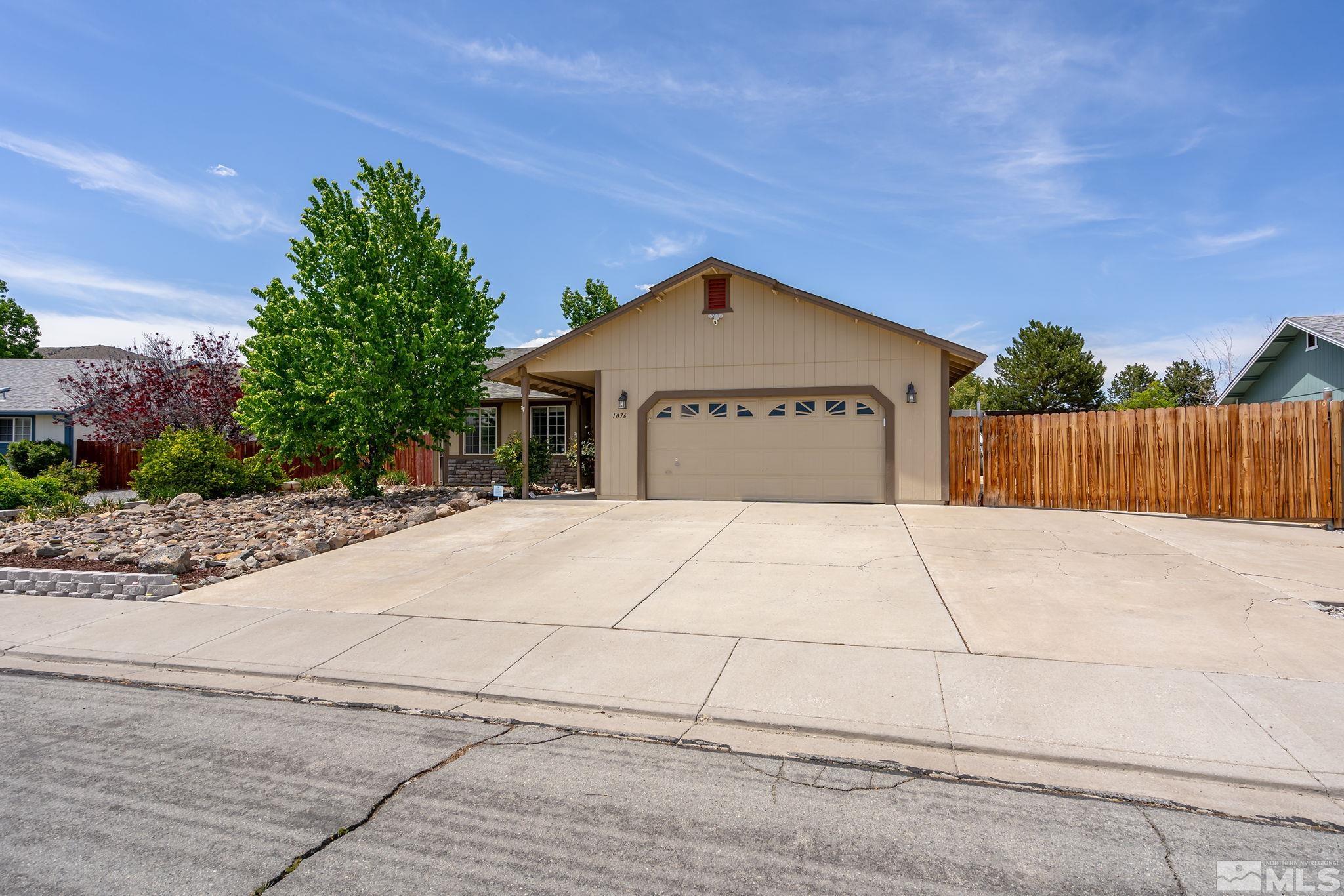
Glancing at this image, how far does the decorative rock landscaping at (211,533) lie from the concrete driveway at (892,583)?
663mm

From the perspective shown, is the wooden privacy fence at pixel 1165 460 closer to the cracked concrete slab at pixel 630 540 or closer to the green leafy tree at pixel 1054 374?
the cracked concrete slab at pixel 630 540

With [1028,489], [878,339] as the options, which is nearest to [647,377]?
[878,339]

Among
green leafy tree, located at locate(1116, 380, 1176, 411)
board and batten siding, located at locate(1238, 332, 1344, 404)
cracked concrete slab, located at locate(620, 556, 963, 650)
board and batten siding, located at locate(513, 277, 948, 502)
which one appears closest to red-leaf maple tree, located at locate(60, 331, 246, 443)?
board and batten siding, located at locate(513, 277, 948, 502)

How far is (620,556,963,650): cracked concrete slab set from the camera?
628 centimetres

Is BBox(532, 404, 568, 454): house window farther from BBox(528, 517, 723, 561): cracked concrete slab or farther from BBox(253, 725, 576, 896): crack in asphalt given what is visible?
BBox(253, 725, 576, 896): crack in asphalt

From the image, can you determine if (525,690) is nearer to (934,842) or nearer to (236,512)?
(934,842)

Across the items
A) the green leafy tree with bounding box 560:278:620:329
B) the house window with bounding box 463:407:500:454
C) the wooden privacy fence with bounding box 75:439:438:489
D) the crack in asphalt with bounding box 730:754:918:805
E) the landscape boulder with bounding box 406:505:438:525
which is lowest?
the crack in asphalt with bounding box 730:754:918:805

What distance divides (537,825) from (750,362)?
12.6 m

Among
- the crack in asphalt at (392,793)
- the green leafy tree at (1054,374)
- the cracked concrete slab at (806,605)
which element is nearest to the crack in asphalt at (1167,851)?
the cracked concrete slab at (806,605)

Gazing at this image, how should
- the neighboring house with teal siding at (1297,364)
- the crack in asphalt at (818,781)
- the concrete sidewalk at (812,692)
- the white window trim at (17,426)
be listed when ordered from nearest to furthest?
the crack in asphalt at (818,781) < the concrete sidewalk at (812,692) < the neighboring house with teal siding at (1297,364) < the white window trim at (17,426)

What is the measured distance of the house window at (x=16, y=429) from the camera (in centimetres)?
2850

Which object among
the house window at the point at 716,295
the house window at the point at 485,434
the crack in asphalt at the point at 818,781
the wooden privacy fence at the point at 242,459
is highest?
the house window at the point at 716,295

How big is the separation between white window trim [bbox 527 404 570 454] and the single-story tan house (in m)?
5.30

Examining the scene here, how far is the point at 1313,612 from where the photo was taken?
6613 millimetres
